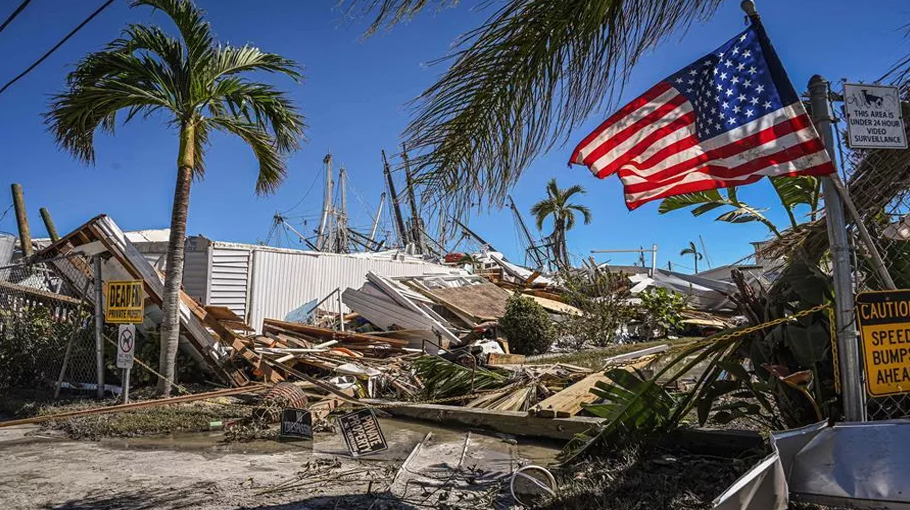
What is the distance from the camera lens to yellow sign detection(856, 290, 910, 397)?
3352 millimetres

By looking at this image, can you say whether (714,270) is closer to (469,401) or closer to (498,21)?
(469,401)

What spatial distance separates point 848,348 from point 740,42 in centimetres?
196

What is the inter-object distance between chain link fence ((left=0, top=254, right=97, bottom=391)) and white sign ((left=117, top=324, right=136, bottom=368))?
Answer: 2.16 metres

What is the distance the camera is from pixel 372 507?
4227 millimetres

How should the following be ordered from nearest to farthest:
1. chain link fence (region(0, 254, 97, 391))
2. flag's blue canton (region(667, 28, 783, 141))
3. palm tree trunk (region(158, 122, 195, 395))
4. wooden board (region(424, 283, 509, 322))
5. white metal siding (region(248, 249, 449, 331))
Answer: flag's blue canton (region(667, 28, 783, 141)) → palm tree trunk (region(158, 122, 195, 395)) → chain link fence (region(0, 254, 97, 391)) → white metal siding (region(248, 249, 449, 331)) → wooden board (region(424, 283, 509, 322))

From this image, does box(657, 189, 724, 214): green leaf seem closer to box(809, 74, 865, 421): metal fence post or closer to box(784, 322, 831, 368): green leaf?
box(784, 322, 831, 368): green leaf

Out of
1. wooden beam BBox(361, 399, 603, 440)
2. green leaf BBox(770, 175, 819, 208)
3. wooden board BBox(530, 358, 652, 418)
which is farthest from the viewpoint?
wooden board BBox(530, 358, 652, 418)

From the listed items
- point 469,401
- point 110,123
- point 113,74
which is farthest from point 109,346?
point 469,401

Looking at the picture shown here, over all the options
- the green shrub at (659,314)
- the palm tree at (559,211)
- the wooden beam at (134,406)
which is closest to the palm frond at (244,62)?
the wooden beam at (134,406)

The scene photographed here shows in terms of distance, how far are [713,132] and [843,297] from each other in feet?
4.05

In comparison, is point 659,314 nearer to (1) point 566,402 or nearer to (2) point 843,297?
(1) point 566,402

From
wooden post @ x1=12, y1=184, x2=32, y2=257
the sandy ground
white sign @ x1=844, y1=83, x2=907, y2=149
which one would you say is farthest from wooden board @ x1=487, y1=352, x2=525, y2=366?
wooden post @ x1=12, y1=184, x2=32, y2=257

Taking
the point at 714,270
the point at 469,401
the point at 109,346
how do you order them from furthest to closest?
the point at 714,270
the point at 109,346
the point at 469,401

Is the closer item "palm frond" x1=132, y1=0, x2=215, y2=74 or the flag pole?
the flag pole
